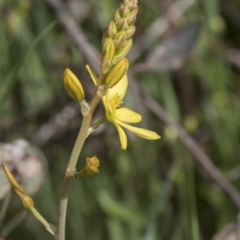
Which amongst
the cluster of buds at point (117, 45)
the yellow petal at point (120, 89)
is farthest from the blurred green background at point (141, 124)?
the cluster of buds at point (117, 45)

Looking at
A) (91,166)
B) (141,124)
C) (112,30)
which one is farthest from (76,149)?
(141,124)

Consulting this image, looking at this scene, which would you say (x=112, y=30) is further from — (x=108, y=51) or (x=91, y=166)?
(x=91, y=166)

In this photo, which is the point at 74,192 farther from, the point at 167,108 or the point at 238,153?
the point at 238,153

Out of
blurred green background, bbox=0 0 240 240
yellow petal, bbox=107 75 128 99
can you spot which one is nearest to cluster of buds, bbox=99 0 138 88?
yellow petal, bbox=107 75 128 99

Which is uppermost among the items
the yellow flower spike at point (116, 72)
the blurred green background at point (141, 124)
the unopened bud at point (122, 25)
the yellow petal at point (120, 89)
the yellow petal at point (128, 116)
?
the unopened bud at point (122, 25)

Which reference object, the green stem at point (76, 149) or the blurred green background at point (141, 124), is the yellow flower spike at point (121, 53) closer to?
the green stem at point (76, 149)

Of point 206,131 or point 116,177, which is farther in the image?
point 206,131

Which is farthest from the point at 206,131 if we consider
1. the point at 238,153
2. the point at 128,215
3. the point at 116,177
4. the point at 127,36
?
the point at 127,36

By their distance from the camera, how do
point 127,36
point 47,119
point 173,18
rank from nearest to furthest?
point 127,36
point 47,119
point 173,18
